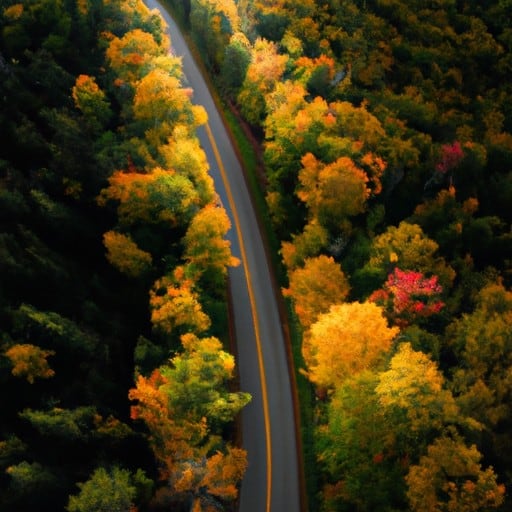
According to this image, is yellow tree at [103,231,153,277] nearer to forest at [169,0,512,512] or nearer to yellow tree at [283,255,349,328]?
forest at [169,0,512,512]

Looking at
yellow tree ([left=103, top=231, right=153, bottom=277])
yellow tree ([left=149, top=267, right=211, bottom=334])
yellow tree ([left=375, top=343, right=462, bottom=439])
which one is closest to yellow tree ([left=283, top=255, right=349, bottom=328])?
yellow tree ([left=149, top=267, right=211, bottom=334])

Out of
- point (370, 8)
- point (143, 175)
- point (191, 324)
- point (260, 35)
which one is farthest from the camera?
point (370, 8)

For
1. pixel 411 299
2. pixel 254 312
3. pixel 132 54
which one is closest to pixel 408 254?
pixel 411 299

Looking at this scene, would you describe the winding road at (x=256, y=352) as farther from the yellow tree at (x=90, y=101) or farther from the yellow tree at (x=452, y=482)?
the yellow tree at (x=90, y=101)

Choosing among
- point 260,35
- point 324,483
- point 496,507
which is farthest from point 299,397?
point 260,35

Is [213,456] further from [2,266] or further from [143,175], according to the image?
[143,175]

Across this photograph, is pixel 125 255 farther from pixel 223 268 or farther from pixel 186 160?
pixel 186 160

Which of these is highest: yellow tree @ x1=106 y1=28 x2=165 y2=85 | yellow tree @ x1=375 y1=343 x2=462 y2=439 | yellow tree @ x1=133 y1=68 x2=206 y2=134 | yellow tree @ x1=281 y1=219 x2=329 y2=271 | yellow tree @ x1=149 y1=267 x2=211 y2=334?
yellow tree @ x1=106 y1=28 x2=165 y2=85
